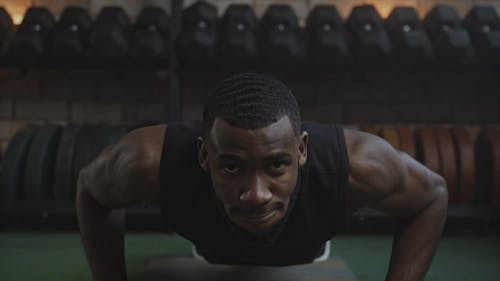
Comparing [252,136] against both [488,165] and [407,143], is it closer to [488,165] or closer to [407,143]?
[407,143]

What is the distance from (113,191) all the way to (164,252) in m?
1.11

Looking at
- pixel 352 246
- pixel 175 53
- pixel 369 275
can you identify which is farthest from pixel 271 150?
pixel 175 53

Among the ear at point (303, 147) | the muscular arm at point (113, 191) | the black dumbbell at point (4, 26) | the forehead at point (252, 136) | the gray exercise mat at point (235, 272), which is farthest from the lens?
the black dumbbell at point (4, 26)

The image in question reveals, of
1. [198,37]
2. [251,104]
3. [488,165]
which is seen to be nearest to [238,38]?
[198,37]

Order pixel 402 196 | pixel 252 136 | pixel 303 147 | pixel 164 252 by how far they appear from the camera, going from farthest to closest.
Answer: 1. pixel 164 252
2. pixel 402 196
3. pixel 303 147
4. pixel 252 136

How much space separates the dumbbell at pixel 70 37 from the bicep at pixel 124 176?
1.62 m

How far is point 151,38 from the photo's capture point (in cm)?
292

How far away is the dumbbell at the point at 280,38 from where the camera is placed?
284cm

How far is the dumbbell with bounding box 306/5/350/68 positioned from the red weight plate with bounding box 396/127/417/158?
0.50 metres

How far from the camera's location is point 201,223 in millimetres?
1385

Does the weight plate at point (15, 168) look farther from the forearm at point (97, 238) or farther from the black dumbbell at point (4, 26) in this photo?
the forearm at point (97, 238)

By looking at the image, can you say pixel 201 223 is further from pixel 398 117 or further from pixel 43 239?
pixel 398 117

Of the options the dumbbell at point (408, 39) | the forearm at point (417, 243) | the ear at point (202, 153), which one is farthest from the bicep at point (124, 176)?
the dumbbell at point (408, 39)

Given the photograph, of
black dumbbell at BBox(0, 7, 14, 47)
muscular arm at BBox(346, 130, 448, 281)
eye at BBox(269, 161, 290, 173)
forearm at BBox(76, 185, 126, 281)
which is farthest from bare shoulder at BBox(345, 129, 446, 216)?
black dumbbell at BBox(0, 7, 14, 47)
